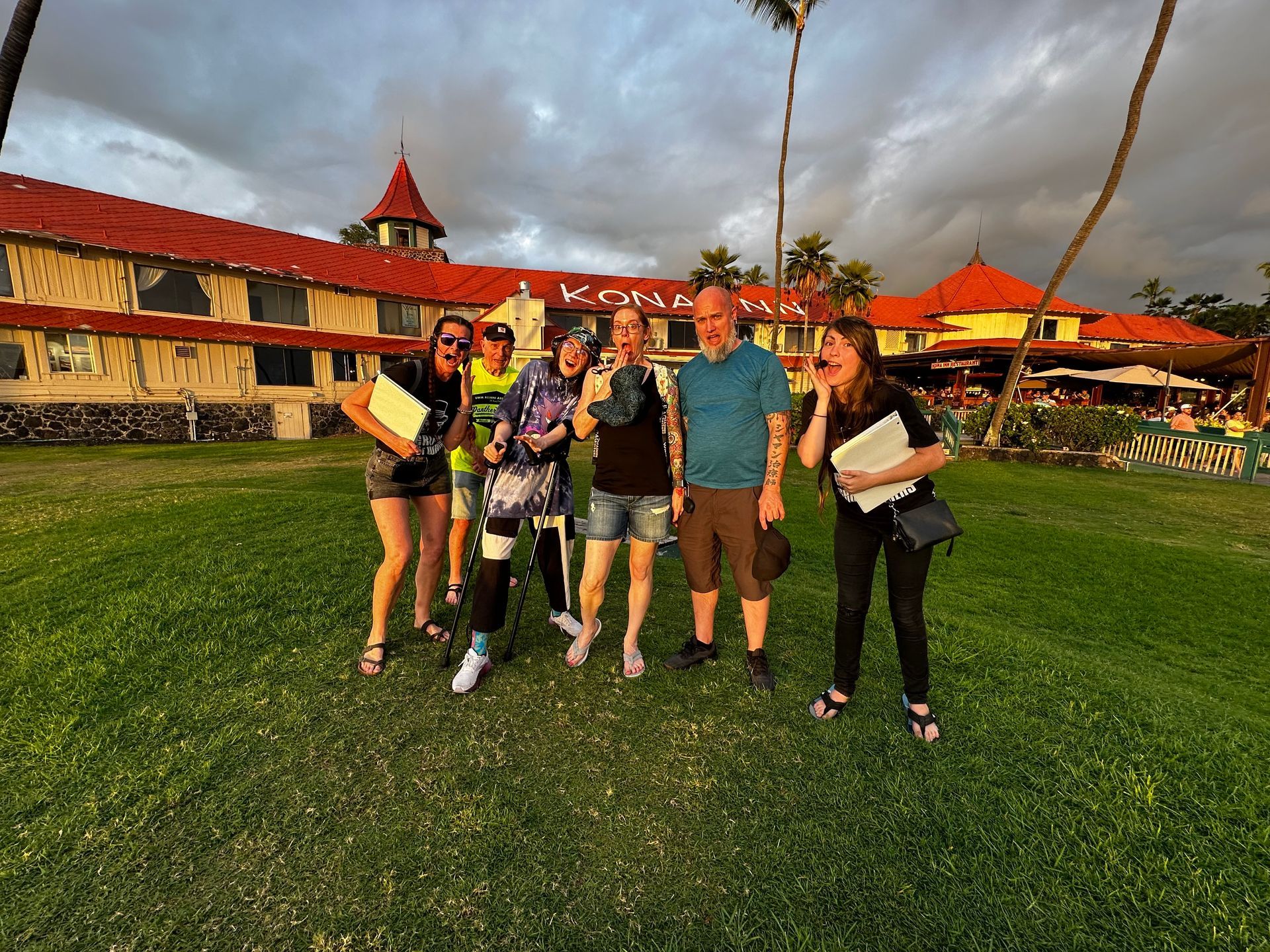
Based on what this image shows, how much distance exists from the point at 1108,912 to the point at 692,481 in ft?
7.82

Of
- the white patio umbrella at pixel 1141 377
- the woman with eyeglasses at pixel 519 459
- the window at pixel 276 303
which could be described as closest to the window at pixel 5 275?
the window at pixel 276 303

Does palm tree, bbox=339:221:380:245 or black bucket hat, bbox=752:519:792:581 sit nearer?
black bucket hat, bbox=752:519:792:581

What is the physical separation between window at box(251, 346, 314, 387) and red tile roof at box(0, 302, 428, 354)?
48 centimetres

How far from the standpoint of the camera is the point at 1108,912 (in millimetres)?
1728

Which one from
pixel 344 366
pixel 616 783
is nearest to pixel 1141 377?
pixel 616 783

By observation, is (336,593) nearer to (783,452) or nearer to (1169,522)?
(783,452)

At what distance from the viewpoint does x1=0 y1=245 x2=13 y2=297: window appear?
16562 mm

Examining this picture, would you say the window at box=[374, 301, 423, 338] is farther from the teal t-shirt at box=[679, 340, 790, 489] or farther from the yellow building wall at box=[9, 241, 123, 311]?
the teal t-shirt at box=[679, 340, 790, 489]

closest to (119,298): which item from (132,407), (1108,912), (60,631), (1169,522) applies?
(132,407)

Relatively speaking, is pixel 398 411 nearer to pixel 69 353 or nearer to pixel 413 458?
pixel 413 458

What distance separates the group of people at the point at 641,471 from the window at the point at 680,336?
25416 mm

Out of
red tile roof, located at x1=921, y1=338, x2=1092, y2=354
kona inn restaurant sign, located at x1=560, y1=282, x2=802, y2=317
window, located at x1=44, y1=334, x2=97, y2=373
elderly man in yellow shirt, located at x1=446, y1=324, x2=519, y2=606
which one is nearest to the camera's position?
elderly man in yellow shirt, located at x1=446, y1=324, x2=519, y2=606

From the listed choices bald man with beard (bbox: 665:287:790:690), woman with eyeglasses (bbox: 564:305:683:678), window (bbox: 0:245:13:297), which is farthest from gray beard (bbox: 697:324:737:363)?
window (bbox: 0:245:13:297)

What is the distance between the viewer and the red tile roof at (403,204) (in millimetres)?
35031
